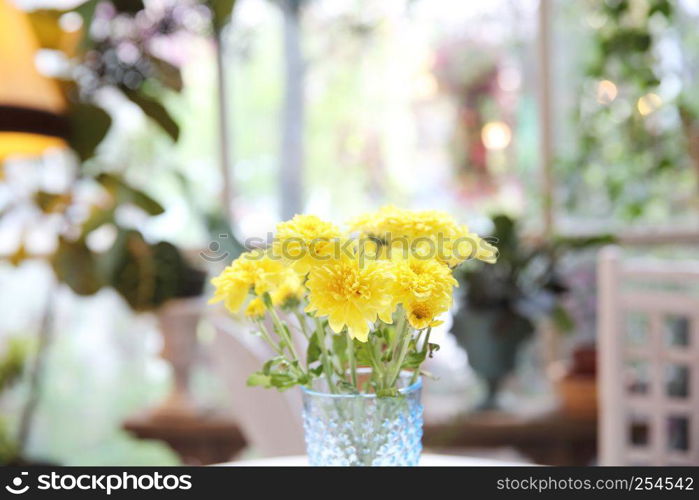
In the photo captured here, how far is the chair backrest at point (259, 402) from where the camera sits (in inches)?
54.3

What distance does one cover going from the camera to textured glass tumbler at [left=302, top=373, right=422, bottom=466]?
0.78 meters

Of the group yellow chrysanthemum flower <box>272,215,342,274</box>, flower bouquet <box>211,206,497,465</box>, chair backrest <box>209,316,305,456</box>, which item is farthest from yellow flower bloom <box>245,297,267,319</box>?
chair backrest <box>209,316,305,456</box>

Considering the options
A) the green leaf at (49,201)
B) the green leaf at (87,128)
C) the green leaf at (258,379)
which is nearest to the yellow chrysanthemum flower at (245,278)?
the green leaf at (258,379)

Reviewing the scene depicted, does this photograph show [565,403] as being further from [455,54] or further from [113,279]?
[113,279]

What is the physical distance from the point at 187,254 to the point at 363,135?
0.78 m

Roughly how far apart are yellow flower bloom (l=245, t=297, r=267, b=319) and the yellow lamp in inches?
59.2

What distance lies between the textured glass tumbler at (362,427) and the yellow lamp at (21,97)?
1.60 meters

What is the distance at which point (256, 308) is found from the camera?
831mm

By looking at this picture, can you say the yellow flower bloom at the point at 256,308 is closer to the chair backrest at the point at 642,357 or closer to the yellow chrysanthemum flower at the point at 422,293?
the yellow chrysanthemum flower at the point at 422,293

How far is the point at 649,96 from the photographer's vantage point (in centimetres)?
270

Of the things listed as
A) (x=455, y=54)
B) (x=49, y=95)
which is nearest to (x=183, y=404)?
(x=49, y=95)

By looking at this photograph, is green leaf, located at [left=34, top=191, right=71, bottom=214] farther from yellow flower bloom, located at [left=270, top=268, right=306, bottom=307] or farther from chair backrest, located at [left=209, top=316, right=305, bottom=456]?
yellow flower bloom, located at [left=270, top=268, right=306, bottom=307]

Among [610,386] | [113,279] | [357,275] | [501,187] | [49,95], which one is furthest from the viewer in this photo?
[501,187]

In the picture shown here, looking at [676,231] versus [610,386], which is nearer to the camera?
[610,386]
